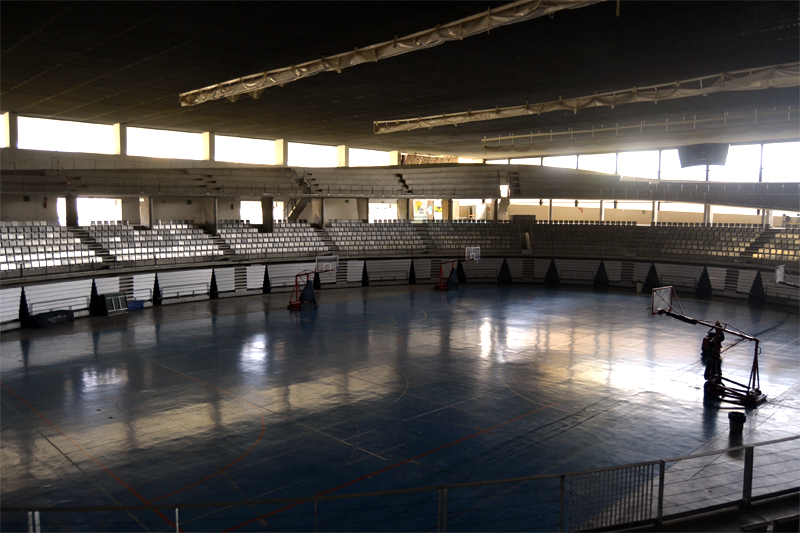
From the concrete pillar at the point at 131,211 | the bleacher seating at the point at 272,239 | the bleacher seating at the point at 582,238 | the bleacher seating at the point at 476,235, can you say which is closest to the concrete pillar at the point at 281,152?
the bleacher seating at the point at 272,239

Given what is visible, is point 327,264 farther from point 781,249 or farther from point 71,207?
point 781,249

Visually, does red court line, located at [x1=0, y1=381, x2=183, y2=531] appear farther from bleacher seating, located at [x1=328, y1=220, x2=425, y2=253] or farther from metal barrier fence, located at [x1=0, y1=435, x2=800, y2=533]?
bleacher seating, located at [x1=328, y1=220, x2=425, y2=253]

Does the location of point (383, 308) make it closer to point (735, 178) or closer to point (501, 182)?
point (501, 182)

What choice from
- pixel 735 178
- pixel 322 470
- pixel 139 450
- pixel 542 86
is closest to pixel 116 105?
pixel 542 86

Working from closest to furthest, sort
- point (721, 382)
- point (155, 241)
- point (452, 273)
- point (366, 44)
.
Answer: point (721, 382)
point (366, 44)
point (155, 241)
point (452, 273)

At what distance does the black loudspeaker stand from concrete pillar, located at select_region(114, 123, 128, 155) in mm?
28857

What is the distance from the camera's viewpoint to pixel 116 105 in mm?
24078

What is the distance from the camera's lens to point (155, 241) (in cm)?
2605

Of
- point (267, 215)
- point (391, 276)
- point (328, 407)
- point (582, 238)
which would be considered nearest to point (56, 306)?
point (267, 215)

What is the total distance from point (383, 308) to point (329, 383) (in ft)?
34.7

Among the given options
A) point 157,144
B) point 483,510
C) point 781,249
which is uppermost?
point 157,144

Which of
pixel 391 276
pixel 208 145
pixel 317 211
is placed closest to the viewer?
pixel 391 276

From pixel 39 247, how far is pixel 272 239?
11464 millimetres

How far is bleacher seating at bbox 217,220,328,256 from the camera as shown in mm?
29109
